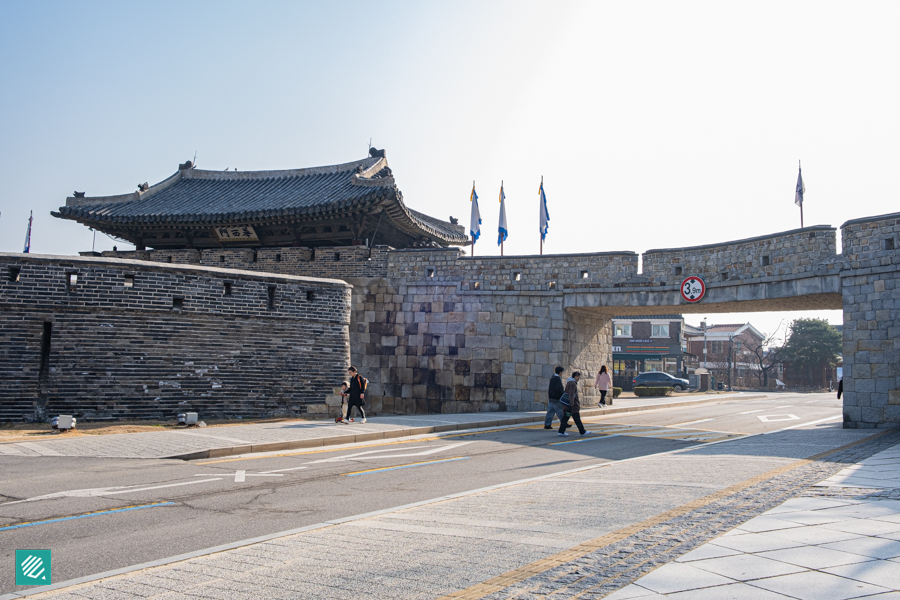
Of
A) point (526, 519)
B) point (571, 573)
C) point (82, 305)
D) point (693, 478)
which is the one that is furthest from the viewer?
point (82, 305)

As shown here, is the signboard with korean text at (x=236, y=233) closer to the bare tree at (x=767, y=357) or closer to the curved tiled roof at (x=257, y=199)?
the curved tiled roof at (x=257, y=199)

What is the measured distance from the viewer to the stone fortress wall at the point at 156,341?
1417 cm

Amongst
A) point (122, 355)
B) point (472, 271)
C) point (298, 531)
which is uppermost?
point (472, 271)

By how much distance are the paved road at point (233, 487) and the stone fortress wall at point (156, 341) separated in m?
4.85

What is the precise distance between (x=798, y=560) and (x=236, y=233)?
2464cm

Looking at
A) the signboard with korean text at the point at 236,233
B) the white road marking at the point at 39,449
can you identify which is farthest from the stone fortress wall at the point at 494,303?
the white road marking at the point at 39,449

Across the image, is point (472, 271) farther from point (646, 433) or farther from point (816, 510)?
point (816, 510)

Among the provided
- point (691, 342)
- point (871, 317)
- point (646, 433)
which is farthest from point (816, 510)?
point (691, 342)

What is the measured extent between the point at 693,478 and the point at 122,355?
42.4 feet

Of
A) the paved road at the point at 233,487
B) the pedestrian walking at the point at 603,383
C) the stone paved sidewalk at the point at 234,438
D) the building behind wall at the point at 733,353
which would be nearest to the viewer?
the paved road at the point at 233,487

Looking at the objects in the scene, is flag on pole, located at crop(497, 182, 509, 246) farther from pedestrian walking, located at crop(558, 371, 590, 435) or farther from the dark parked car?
the dark parked car

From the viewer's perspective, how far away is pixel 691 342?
66750mm

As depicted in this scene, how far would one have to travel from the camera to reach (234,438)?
12.2m

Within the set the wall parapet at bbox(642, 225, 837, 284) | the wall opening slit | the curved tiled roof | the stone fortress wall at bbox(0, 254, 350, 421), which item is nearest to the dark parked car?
the curved tiled roof
